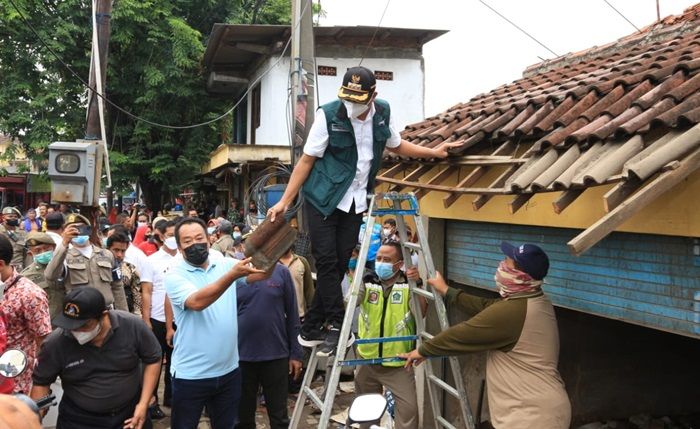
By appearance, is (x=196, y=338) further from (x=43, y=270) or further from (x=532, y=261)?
(x=43, y=270)

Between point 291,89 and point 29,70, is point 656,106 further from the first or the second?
point 29,70

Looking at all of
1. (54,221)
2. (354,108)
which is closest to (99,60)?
(54,221)

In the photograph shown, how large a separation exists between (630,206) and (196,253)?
2.90 m

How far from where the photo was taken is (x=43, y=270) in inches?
240

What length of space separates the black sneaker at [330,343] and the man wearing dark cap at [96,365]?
1.16 meters

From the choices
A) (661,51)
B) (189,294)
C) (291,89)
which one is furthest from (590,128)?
(291,89)

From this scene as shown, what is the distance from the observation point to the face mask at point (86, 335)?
12.6 feet

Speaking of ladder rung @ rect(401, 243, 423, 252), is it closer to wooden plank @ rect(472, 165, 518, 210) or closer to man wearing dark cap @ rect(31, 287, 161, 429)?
wooden plank @ rect(472, 165, 518, 210)

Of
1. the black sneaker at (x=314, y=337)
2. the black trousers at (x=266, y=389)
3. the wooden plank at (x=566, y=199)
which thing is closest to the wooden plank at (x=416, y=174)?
the black sneaker at (x=314, y=337)

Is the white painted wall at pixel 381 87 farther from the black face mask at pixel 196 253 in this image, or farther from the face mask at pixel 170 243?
the black face mask at pixel 196 253

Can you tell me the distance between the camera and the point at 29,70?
19891 mm

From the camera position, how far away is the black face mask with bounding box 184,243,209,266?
172 inches

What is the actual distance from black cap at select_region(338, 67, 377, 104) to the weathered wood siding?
5.28ft

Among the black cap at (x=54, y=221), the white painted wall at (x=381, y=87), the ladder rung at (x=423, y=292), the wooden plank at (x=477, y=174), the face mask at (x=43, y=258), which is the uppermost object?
the white painted wall at (x=381, y=87)
